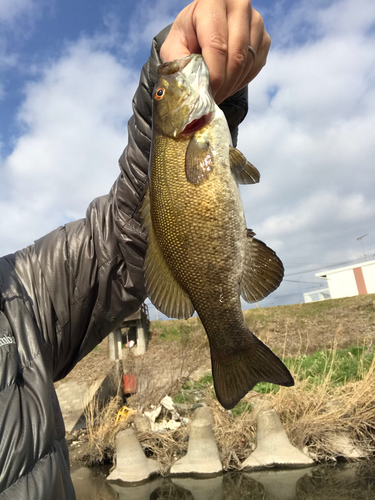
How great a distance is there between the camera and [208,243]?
1745mm

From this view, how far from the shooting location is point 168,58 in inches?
78.3

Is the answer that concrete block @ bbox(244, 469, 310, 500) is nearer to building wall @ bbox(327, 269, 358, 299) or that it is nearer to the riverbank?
the riverbank

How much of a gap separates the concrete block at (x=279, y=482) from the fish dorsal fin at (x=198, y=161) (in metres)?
8.67

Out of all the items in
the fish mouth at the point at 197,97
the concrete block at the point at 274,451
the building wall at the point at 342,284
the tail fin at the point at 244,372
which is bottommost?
the concrete block at the point at 274,451

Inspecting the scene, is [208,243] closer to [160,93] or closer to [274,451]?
[160,93]

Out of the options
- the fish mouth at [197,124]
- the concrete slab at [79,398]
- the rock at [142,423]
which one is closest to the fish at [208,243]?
the fish mouth at [197,124]

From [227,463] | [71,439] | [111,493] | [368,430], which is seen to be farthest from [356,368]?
[71,439]

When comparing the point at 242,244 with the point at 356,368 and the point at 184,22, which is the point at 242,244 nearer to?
the point at 184,22

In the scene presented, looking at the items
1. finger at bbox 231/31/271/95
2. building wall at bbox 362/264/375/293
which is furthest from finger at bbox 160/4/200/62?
building wall at bbox 362/264/375/293

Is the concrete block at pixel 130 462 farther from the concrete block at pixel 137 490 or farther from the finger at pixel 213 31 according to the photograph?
the finger at pixel 213 31

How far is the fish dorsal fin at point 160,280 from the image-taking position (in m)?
1.86

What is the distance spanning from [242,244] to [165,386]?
1136cm

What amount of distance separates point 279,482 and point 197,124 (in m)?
9.10

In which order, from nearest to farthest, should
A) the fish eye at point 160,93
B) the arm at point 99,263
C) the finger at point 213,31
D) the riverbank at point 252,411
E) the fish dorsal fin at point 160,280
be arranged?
the finger at point 213,31 < the fish dorsal fin at point 160,280 < the fish eye at point 160,93 < the arm at point 99,263 < the riverbank at point 252,411
